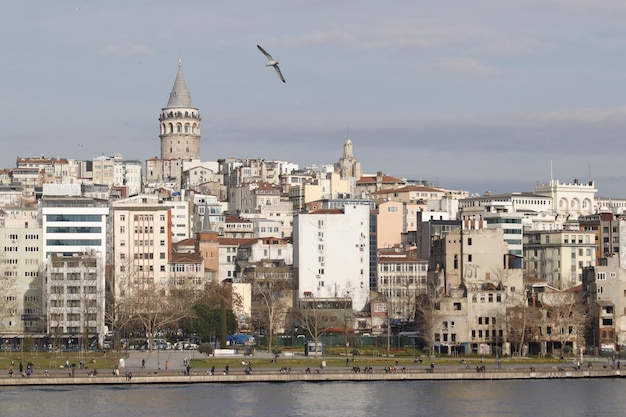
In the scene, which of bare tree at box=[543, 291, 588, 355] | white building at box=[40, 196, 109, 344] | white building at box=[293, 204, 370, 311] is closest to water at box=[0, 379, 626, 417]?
bare tree at box=[543, 291, 588, 355]

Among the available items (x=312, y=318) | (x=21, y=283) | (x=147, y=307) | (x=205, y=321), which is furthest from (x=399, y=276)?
(x=21, y=283)

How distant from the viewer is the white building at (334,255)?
131 m

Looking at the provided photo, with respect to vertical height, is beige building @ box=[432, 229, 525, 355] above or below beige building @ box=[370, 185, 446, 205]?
below

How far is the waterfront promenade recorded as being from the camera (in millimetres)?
90312

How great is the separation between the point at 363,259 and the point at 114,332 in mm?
26793

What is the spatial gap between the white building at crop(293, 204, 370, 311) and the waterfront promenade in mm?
33556

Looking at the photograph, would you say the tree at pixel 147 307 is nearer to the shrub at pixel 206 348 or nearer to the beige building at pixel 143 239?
the shrub at pixel 206 348

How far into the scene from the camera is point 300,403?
81812mm

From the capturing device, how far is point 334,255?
133 m

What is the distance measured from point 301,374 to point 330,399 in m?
9.40

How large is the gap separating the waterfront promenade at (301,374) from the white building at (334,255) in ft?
110

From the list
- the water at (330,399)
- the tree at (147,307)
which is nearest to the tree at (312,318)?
the tree at (147,307)

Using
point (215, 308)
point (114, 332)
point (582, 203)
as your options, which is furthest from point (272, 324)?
point (582, 203)

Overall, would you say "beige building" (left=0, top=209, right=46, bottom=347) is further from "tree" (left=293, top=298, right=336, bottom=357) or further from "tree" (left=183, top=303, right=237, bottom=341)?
"tree" (left=293, top=298, right=336, bottom=357)
